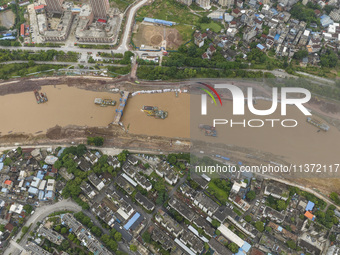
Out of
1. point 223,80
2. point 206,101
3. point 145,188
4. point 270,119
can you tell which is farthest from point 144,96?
point 270,119

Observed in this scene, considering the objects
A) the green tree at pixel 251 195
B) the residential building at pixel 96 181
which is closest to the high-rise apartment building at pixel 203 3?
the green tree at pixel 251 195

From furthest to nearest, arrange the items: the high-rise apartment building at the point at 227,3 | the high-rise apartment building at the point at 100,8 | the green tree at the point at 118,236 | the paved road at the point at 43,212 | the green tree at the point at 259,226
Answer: the high-rise apartment building at the point at 227,3
the high-rise apartment building at the point at 100,8
the green tree at the point at 259,226
the paved road at the point at 43,212
the green tree at the point at 118,236

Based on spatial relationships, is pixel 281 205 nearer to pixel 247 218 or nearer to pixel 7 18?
pixel 247 218

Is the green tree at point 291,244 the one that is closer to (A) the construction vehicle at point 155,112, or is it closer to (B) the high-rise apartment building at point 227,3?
(A) the construction vehicle at point 155,112

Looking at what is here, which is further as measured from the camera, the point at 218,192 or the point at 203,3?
the point at 203,3

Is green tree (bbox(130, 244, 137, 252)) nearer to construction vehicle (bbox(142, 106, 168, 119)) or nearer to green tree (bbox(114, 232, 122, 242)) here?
green tree (bbox(114, 232, 122, 242))

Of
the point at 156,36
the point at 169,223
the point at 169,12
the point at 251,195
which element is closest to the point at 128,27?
the point at 156,36
